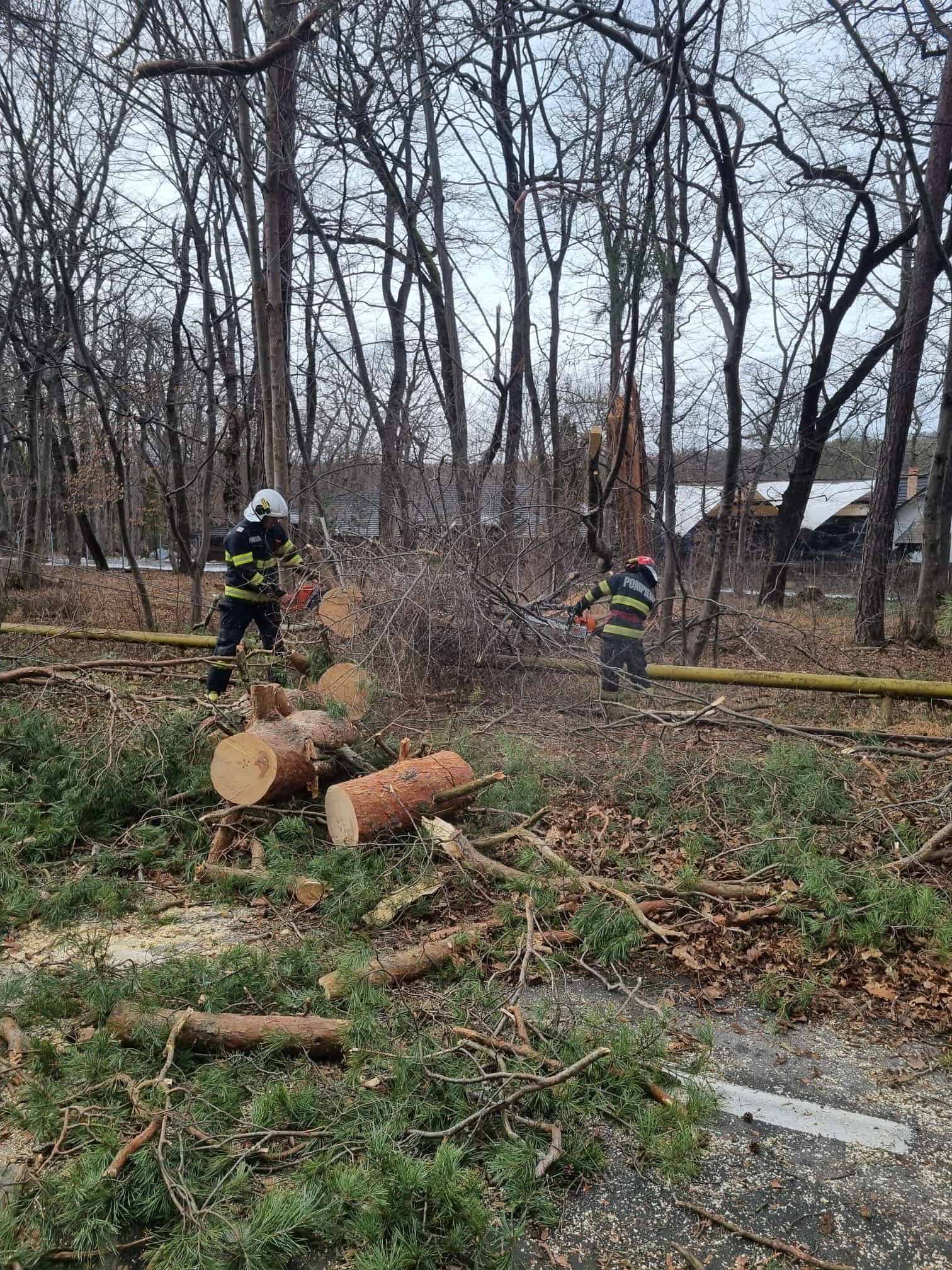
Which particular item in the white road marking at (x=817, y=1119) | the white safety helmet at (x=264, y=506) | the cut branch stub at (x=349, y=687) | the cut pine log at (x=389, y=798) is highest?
the white safety helmet at (x=264, y=506)

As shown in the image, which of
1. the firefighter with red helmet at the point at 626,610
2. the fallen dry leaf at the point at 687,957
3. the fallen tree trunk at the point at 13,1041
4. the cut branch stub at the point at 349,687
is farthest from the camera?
the firefighter with red helmet at the point at 626,610

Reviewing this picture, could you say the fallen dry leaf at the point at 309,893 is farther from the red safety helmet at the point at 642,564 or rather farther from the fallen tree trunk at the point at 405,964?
the red safety helmet at the point at 642,564

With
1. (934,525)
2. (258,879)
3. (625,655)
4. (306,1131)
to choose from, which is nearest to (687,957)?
(306,1131)

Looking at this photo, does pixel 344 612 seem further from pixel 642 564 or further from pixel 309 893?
pixel 309 893

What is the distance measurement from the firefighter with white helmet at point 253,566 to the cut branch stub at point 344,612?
898 mm

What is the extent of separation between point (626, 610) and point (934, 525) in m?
6.76

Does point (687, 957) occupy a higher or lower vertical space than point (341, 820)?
Result: lower

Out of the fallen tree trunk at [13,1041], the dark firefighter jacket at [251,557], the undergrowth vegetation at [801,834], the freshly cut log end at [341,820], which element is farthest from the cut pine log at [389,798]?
the dark firefighter jacket at [251,557]

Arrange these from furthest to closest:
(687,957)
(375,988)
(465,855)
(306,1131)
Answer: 1. (465,855)
2. (687,957)
3. (375,988)
4. (306,1131)

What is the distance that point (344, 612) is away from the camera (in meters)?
7.48

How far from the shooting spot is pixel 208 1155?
2725mm

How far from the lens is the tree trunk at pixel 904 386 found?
38.2 feet

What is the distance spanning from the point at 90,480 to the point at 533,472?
9585mm

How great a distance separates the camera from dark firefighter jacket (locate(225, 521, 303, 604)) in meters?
8.43
